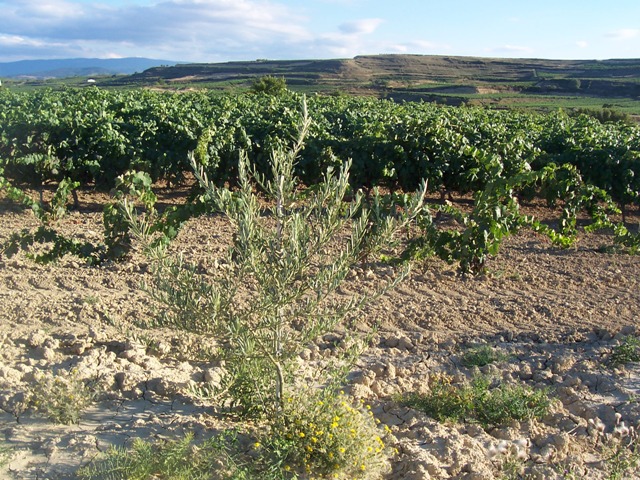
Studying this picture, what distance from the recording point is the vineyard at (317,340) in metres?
3.38

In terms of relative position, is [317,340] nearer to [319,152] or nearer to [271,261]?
[271,261]

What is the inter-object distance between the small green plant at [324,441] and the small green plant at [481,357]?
5.75 feet

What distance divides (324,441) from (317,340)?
2132mm

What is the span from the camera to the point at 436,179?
10891 mm

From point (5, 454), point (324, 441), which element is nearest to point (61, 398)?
point (5, 454)

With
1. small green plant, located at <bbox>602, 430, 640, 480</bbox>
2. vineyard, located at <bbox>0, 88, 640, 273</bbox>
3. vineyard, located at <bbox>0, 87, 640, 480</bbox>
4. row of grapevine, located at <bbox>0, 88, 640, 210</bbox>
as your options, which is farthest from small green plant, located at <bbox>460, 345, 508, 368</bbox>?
row of grapevine, located at <bbox>0, 88, 640, 210</bbox>

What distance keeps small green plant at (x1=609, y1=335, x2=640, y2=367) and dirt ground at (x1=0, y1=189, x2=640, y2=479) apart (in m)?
0.08

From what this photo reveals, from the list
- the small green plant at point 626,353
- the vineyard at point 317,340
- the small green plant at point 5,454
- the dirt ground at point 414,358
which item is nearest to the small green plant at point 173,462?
the vineyard at point 317,340

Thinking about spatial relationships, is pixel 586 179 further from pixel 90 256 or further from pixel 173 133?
pixel 90 256

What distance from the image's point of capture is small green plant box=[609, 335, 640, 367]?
521 cm

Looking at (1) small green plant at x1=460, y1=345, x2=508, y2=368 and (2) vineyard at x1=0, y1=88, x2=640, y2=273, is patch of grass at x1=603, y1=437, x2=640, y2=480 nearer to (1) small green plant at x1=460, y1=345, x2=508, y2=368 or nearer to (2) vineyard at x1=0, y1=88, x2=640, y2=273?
(1) small green plant at x1=460, y1=345, x2=508, y2=368

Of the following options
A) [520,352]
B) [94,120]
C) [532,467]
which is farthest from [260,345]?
[94,120]

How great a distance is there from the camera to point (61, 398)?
4.06m

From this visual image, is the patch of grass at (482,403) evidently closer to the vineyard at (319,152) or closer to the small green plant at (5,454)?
the small green plant at (5,454)
